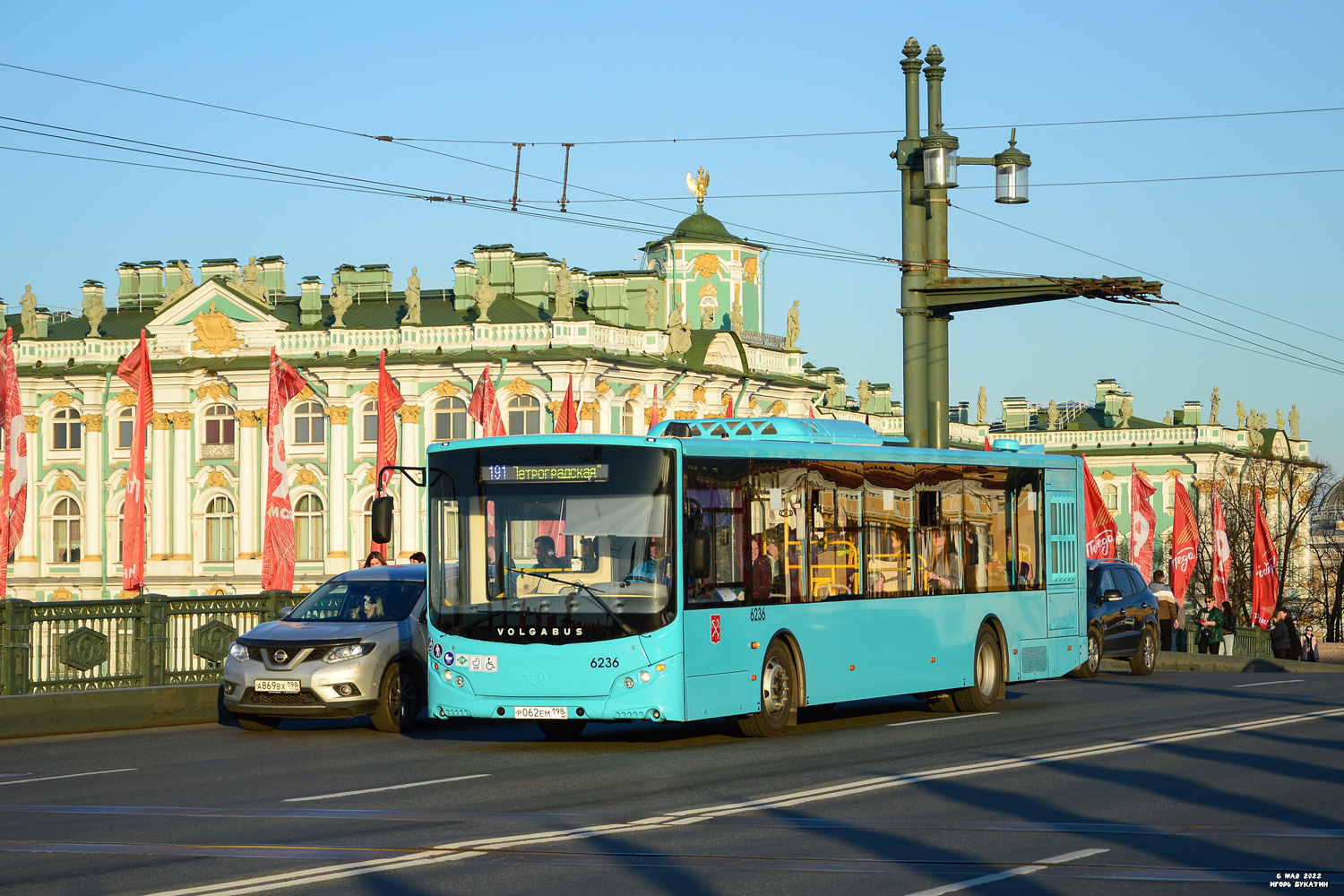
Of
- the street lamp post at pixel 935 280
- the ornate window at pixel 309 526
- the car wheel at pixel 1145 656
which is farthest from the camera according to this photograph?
the ornate window at pixel 309 526

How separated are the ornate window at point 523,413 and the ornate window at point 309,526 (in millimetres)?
8380

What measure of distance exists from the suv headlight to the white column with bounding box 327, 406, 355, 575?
52.7m

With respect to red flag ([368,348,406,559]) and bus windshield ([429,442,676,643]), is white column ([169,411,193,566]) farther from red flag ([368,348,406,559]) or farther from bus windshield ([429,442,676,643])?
bus windshield ([429,442,676,643])

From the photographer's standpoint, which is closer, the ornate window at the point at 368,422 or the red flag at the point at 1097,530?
the red flag at the point at 1097,530

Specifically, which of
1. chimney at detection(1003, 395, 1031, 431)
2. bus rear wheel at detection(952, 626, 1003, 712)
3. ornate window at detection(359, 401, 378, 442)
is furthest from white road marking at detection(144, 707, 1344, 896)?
chimney at detection(1003, 395, 1031, 431)

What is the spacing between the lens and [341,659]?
1833cm

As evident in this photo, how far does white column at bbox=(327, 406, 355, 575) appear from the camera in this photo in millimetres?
70625

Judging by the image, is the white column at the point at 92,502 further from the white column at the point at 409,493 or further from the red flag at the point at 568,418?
the red flag at the point at 568,418

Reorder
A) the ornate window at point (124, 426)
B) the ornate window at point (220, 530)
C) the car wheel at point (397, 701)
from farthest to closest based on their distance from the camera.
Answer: the ornate window at point (124, 426), the ornate window at point (220, 530), the car wheel at point (397, 701)

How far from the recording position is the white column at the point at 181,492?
72.1 metres

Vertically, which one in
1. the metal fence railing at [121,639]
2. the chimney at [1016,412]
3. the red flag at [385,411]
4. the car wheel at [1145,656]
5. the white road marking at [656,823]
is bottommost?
the car wheel at [1145,656]

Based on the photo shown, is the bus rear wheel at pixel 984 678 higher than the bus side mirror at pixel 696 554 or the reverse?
the reverse

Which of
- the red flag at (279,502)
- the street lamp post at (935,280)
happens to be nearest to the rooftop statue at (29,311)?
the red flag at (279,502)

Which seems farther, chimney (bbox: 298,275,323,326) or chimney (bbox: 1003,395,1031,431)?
chimney (bbox: 1003,395,1031,431)
